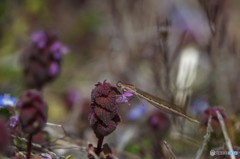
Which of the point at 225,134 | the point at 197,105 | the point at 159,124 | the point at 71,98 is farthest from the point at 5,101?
the point at 71,98

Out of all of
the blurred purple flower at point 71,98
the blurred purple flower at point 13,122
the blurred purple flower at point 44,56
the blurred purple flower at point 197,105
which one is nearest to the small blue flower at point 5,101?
the blurred purple flower at point 13,122

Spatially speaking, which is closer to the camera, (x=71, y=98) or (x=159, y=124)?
(x=159, y=124)

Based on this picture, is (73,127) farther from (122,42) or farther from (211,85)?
(122,42)

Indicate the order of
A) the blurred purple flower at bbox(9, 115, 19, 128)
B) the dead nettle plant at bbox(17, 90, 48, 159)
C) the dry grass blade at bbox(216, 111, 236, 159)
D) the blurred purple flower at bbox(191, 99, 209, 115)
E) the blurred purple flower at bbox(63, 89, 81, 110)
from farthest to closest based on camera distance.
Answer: the blurred purple flower at bbox(63, 89, 81, 110) < the blurred purple flower at bbox(191, 99, 209, 115) < the blurred purple flower at bbox(9, 115, 19, 128) < the dry grass blade at bbox(216, 111, 236, 159) < the dead nettle plant at bbox(17, 90, 48, 159)

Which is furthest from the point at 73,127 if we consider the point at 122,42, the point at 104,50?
the point at 104,50

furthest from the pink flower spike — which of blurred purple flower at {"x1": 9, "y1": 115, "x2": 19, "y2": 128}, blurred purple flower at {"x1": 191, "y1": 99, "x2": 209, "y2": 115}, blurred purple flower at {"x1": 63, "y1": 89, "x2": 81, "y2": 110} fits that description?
blurred purple flower at {"x1": 63, "y1": 89, "x2": 81, "y2": 110}

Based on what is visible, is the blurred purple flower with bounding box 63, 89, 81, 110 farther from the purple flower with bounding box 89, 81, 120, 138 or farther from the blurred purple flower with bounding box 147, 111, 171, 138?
the purple flower with bounding box 89, 81, 120, 138

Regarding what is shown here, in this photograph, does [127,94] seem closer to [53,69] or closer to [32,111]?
[32,111]

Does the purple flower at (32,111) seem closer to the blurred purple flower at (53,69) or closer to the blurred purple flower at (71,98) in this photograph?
the blurred purple flower at (53,69)
